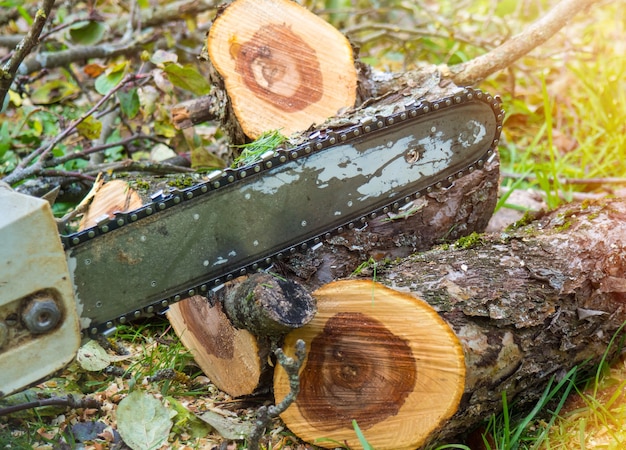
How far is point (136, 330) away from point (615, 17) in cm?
411

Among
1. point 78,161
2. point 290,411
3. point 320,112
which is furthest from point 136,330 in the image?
point 78,161

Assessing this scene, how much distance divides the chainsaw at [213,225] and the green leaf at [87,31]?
2023mm

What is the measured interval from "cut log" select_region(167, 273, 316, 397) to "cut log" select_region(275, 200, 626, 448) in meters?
0.11

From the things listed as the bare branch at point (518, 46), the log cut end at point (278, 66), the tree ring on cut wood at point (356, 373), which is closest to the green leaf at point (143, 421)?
the tree ring on cut wood at point (356, 373)

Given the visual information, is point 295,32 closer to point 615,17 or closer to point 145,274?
point 145,274

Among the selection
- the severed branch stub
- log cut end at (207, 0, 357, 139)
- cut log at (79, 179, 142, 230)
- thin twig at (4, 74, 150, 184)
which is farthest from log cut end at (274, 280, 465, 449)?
thin twig at (4, 74, 150, 184)

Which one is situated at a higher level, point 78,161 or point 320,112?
point 320,112

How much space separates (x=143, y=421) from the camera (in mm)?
1785

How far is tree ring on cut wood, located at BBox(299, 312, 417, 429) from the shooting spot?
66.1 inches

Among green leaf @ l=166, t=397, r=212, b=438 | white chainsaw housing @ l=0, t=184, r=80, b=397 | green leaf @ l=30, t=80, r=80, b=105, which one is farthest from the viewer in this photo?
green leaf @ l=30, t=80, r=80, b=105

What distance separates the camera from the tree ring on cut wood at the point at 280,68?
101 inches

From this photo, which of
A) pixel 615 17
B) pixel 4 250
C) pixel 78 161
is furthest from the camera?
pixel 615 17

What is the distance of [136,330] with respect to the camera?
2428 millimetres

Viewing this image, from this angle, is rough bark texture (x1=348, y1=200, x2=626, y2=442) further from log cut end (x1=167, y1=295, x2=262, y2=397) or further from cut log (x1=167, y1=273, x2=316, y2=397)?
log cut end (x1=167, y1=295, x2=262, y2=397)
